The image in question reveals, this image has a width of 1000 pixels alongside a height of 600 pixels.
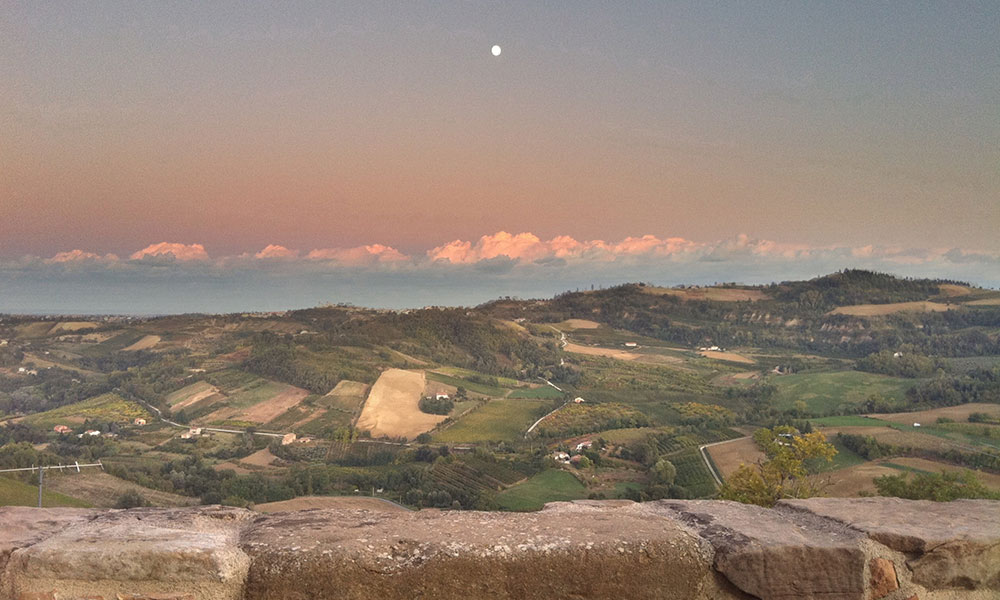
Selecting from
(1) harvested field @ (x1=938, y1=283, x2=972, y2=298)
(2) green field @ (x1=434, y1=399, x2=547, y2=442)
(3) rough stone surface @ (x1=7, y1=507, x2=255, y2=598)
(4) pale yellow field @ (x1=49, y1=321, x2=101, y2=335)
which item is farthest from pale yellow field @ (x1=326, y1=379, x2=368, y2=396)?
(1) harvested field @ (x1=938, y1=283, x2=972, y2=298)

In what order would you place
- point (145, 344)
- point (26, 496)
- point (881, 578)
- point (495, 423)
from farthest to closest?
1. point (145, 344)
2. point (495, 423)
3. point (26, 496)
4. point (881, 578)

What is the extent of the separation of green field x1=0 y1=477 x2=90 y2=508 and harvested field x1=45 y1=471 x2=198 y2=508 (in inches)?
46.9

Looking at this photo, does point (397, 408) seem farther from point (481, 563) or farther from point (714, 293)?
point (714, 293)

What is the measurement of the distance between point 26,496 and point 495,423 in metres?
51.0

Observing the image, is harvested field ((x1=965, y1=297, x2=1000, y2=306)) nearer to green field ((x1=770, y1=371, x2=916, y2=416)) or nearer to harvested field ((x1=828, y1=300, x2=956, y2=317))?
harvested field ((x1=828, y1=300, x2=956, y2=317))

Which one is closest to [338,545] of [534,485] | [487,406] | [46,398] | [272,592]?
[272,592]

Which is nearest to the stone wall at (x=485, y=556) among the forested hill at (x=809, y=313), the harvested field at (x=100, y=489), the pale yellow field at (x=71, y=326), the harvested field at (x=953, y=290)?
the harvested field at (x=100, y=489)

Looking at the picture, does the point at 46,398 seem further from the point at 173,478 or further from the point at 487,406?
the point at 487,406

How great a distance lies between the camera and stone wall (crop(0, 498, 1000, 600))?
2.21 m

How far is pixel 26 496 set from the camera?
41.3m

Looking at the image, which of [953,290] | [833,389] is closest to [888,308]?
[953,290]

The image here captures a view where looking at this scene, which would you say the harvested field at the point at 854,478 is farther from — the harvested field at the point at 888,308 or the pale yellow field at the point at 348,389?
the harvested field at the point at 888,308

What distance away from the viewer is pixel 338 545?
230 centimetres

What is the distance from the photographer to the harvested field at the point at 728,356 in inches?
4313
